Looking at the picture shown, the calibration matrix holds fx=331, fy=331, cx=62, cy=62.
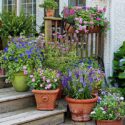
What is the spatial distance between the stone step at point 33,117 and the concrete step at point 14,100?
0.08 m

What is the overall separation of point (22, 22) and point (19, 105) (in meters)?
2.07

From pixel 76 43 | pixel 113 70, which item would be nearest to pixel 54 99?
pixel 76 43

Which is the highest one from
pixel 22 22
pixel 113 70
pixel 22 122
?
pixel 22 22

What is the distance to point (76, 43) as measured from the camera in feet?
17.4

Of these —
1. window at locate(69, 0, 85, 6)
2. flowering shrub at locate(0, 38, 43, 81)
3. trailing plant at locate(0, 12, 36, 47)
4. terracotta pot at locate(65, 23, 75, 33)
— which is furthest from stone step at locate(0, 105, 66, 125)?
window at locate(69, 0, 85, 6)

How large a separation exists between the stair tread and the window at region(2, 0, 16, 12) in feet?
10.2

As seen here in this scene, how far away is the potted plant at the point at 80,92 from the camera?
4398 mm

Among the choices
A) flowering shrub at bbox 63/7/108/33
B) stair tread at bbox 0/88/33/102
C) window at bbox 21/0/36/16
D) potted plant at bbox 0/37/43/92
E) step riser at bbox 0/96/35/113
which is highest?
window at bbox 21/0/36/16

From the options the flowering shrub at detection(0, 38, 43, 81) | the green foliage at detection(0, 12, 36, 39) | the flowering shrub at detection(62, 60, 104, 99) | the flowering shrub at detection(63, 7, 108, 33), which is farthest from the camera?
the green foliage at detection(0, 12, 36, 39)

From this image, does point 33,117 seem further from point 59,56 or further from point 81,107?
point 59,56

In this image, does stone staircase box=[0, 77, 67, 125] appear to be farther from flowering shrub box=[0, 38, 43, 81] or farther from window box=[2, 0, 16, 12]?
window box=[2, 0, 16, 12]

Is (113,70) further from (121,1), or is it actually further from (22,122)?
(22,122)

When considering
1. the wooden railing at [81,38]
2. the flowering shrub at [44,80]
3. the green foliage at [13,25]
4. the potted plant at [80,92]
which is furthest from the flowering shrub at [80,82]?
the green foliage at [13,25]

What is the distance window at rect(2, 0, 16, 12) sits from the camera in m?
7.57
